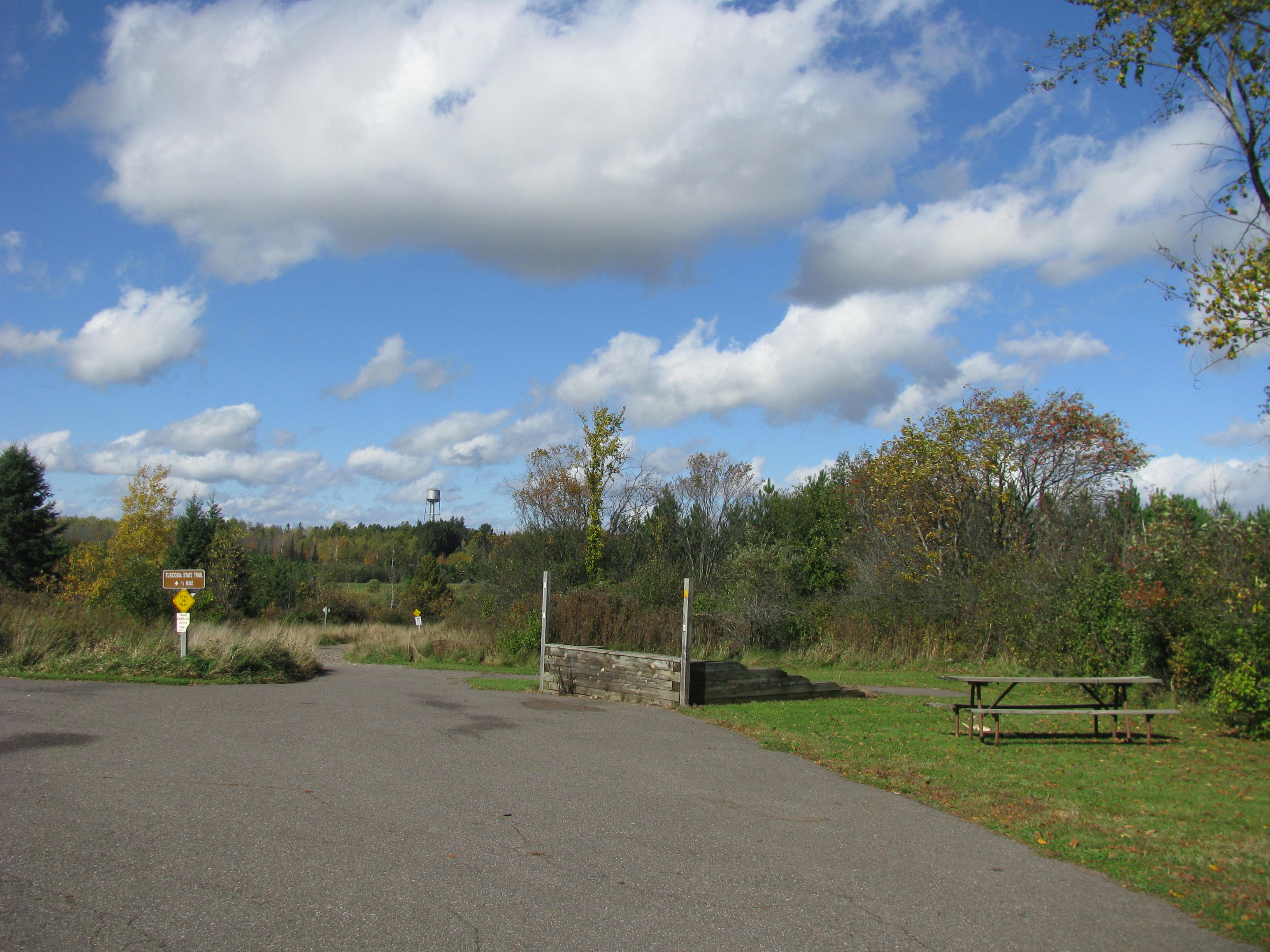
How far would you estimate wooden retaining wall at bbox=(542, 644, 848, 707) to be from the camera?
1441 cm

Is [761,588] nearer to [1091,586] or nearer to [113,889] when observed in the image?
[1091,586]

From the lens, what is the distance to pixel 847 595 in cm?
3056

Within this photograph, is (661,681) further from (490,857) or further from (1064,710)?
(490,857)

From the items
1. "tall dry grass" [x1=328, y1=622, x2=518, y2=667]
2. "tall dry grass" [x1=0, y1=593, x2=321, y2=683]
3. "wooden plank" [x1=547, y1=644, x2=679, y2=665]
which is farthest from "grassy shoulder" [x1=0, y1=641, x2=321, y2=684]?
"tall dry grass" [x1=328, y1=622, x2=518, y2=667]

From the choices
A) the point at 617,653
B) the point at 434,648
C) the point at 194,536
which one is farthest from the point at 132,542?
the point at 617,653

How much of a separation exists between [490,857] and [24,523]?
54.5m

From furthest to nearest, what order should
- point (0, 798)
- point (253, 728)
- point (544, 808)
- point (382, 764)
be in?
point (253, 728) < point (382, 764) < point (544, 808) < point (0, 798)

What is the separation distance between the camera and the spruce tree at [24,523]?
48.1 meters

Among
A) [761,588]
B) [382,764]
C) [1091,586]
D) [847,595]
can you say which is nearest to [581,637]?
[761,588]

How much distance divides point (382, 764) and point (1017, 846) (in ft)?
18.3

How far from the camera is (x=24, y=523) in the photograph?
49062 mm

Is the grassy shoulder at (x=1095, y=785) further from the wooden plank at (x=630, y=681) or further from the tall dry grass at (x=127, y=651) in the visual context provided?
the tall dry grass at (x=127, y=651)

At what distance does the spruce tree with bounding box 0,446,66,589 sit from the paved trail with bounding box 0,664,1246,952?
4716cm

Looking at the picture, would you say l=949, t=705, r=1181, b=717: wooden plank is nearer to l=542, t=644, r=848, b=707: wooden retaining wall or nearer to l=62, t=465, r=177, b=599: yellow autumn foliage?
l=542, t=644, r=848, b=707: wooden retaining wall
